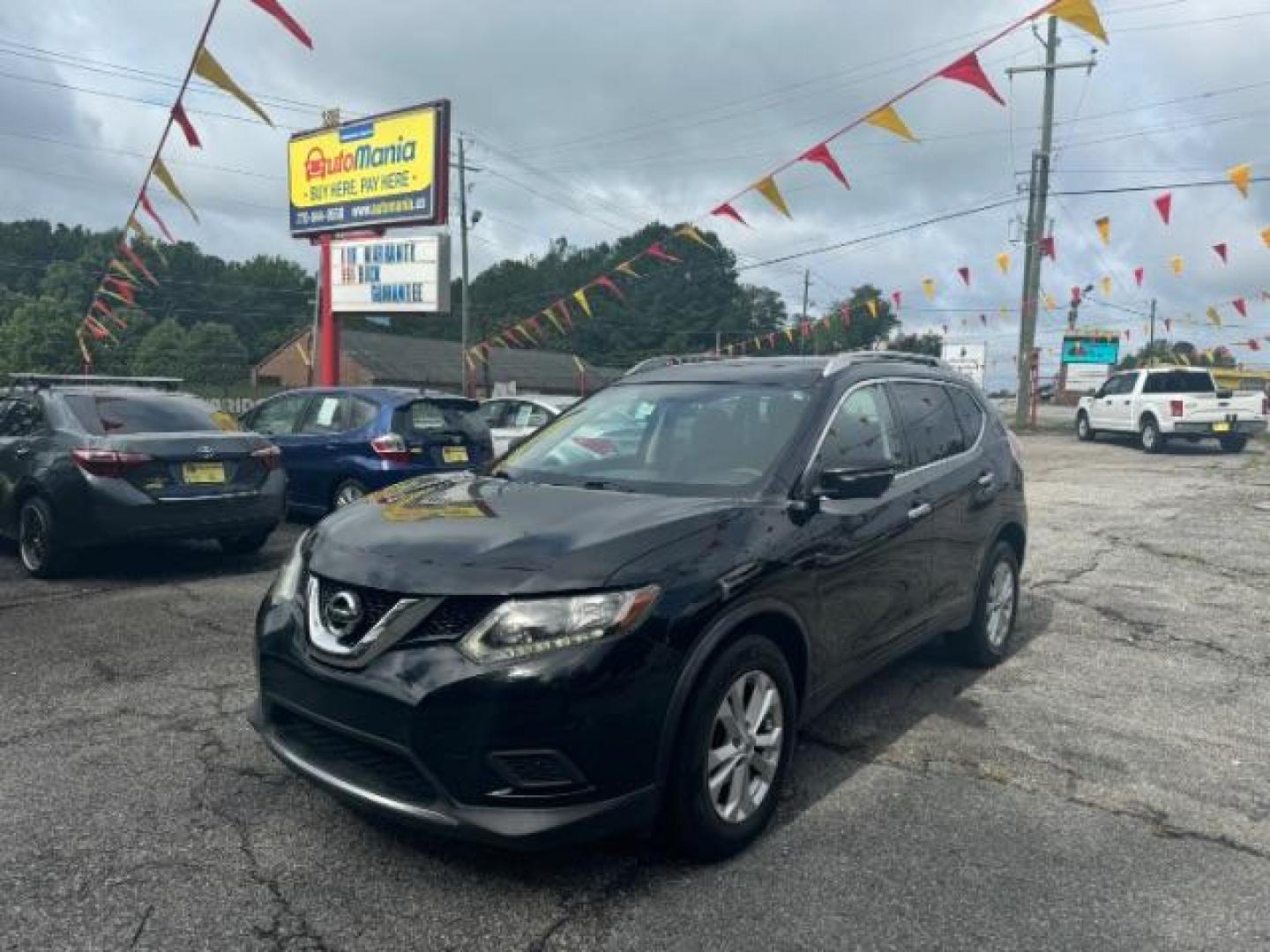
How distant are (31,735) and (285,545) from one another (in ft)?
15.1

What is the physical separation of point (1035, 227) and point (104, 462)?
29.2 m

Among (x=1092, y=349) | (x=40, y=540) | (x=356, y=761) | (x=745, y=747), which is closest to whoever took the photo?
(x=356, y=761)

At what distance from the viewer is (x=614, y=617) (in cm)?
274

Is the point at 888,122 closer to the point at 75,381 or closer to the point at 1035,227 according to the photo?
the point at 75,381

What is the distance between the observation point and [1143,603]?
23.2 ft

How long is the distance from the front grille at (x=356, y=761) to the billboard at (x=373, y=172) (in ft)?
49.0

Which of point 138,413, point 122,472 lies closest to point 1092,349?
point 138,413

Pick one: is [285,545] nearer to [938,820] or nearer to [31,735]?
[31,735]

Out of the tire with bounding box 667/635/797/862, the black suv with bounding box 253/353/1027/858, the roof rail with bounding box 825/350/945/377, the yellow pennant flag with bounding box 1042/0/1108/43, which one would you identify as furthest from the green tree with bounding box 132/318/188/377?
the tire with bounding box 667/635/797/862

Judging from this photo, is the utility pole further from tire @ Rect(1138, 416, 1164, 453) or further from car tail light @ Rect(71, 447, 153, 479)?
car tail light @ Rect(71, 447, 153, 479)

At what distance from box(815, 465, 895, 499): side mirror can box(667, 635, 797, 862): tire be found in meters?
0.65

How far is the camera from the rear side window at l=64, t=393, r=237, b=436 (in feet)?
22.7

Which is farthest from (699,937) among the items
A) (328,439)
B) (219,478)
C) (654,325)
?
(654,325)

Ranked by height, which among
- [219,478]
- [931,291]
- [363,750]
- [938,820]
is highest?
[931,291]
